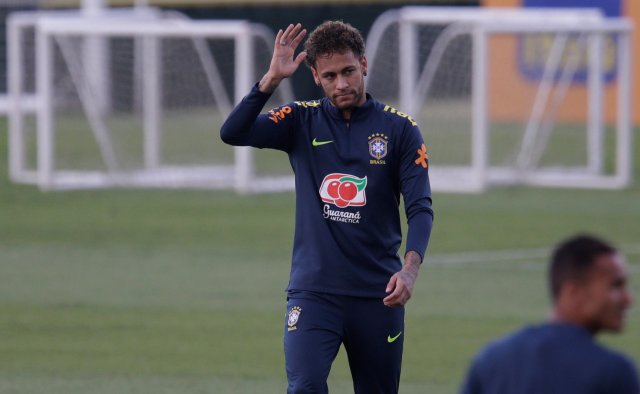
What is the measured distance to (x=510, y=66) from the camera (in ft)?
84.5

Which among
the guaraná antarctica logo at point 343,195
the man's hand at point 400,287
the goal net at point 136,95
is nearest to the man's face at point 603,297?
the man's hand at point 400,287

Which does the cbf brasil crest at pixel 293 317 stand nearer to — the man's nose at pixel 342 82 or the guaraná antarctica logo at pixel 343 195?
the guaraná antarctica logo at pixel 343 195

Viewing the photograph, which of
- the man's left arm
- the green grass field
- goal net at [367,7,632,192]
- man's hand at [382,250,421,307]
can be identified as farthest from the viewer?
goal net at [367,7,632,192]

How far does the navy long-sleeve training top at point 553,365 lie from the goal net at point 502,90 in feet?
57.3

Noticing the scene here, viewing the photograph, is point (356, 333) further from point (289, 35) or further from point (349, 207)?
point (289, 35)

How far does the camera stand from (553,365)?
3.56m

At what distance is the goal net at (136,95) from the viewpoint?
2184cm

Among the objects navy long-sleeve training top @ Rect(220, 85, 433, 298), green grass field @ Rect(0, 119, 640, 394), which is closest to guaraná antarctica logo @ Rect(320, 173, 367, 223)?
navy long-sleeve training top @ Rect(220, 85, 433, 298)

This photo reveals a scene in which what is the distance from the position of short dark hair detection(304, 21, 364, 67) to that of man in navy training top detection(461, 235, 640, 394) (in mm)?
2856

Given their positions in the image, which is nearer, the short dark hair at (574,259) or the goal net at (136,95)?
the short dark hair at (574,259)

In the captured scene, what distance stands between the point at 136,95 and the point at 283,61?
1888 cm

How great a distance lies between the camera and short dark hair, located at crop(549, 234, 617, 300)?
3572mm

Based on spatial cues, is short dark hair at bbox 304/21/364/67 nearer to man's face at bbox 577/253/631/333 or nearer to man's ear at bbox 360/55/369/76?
man's ear at bbox 360/55/369/76

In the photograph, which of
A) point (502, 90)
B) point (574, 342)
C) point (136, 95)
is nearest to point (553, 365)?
point (574, 342)
